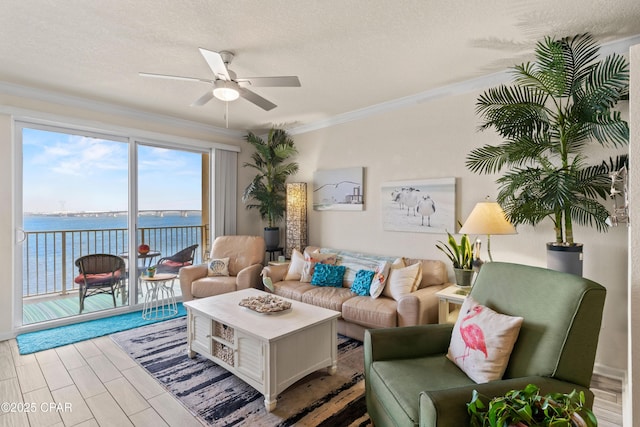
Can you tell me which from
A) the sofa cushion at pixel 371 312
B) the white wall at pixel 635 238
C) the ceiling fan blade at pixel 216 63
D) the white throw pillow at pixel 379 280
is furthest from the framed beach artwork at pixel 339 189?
the white wall at pixel 635 238

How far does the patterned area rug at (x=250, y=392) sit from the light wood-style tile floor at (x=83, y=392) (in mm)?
97

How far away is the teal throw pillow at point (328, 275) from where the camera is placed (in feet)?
11.9

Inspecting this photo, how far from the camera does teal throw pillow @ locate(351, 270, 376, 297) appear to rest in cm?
329

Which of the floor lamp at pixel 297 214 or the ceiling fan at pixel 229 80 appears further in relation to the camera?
the floor lamp at pixel 297 214

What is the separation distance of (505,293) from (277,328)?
1428 millimetres

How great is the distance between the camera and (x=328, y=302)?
10.5ft

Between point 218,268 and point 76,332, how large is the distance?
1555 mm

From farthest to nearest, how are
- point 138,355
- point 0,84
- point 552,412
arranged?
point 0,84 → point 138,355 → point 552,412

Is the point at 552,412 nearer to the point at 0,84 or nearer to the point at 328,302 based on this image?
the point at 328,302

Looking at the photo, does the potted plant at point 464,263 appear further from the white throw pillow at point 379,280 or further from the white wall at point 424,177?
the white throw pillow at point 379,280

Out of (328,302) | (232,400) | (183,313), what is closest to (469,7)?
(328,302)

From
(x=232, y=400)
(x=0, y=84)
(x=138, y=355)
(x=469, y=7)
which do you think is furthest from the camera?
(x=0, y=84)

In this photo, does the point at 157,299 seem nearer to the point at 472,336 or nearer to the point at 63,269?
the point at 63,269

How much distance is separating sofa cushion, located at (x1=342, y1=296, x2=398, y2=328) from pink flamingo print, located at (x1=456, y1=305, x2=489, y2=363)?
3.64ft
